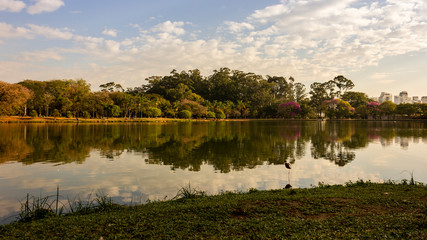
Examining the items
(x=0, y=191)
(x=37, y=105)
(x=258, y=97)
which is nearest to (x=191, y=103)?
(x=258, y=97)

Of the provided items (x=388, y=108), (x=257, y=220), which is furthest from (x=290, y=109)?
(x=257, y=220)

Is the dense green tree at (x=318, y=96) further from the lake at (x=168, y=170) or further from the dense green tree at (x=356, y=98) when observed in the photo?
the lake at (x=168, y=170)

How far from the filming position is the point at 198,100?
93562 mm

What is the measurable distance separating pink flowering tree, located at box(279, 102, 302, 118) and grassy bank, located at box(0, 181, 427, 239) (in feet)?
302

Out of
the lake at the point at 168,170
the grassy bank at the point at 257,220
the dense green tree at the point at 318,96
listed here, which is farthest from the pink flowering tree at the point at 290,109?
the grassy bank at the point at 257,220

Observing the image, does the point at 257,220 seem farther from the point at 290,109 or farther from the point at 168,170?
the point at 290,109

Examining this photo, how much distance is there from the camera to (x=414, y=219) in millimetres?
5840

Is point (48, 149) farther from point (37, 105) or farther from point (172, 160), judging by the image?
point (37, 105)

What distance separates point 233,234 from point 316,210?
8.86ft

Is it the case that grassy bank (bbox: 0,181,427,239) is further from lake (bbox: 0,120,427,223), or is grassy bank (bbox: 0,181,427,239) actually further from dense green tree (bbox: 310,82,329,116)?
dense green tree (bbox: 310,82,329,116)

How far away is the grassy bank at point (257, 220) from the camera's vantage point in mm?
5391

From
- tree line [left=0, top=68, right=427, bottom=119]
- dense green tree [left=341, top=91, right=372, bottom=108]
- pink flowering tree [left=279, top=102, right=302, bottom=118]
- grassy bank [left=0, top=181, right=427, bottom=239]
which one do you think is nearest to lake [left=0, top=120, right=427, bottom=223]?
grassy bank [left=0, top=181, right=427, bottom=239]

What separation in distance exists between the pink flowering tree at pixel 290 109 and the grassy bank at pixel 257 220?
302ft

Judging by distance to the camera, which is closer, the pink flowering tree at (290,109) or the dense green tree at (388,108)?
the dense green tree at (388,108)
